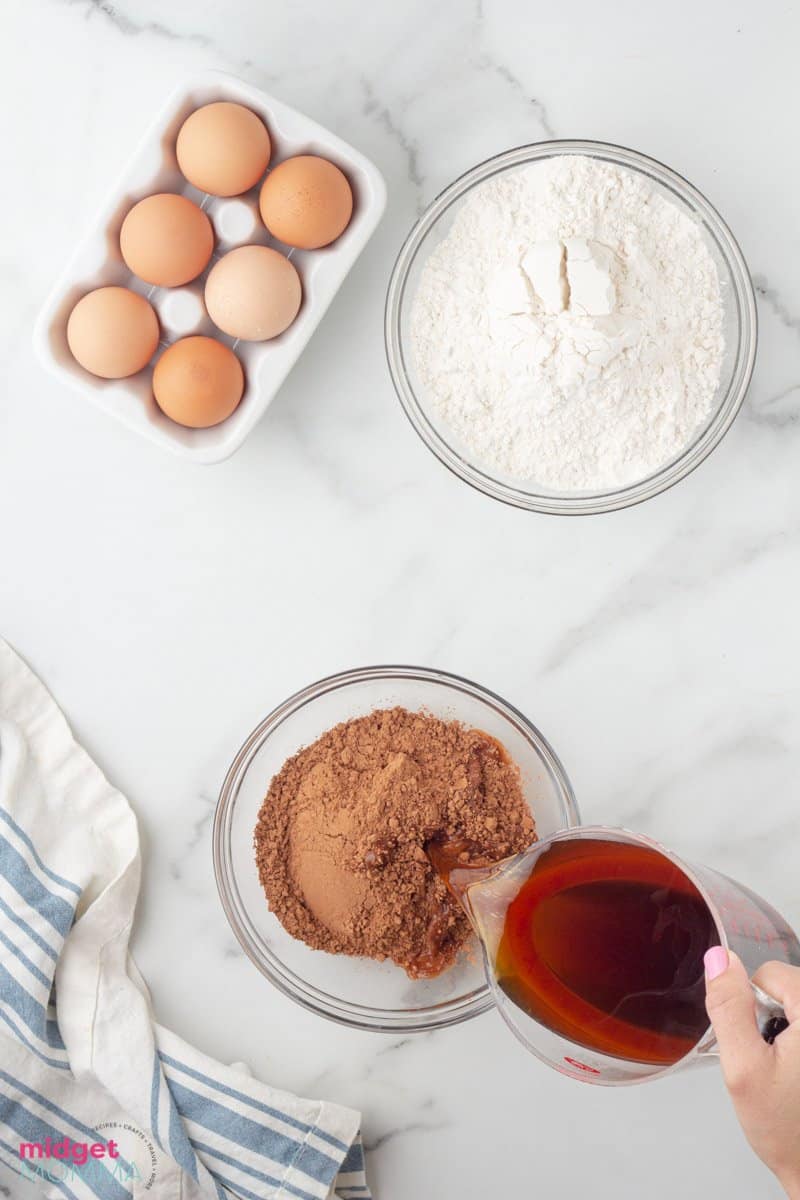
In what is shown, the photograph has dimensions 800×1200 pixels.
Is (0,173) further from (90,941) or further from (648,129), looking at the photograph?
(90,941)

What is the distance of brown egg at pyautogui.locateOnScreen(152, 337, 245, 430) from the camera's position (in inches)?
45.9

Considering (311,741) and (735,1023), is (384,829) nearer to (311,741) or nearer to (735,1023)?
(311,741)

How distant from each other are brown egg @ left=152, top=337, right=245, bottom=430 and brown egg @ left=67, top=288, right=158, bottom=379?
0.04 m

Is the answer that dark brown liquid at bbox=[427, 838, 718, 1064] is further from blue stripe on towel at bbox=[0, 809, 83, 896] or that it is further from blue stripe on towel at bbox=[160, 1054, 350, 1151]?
blue stripe on towel at bbox=[0, 809, 83, 896]

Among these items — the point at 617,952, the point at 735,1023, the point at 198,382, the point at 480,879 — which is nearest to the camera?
the point at 735,1023

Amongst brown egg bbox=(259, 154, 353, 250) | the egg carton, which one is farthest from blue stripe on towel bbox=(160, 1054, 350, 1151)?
brown egg bbox=(259, 154, 353, 250)

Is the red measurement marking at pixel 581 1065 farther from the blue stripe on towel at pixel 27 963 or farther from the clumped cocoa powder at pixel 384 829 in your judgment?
the blue stripe on towel at pixel 27 963

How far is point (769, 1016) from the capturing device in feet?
2.57

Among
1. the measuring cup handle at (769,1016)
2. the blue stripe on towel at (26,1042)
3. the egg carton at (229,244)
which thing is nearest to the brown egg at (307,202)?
the egg carton at (229,244)

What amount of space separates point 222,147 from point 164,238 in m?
0.12

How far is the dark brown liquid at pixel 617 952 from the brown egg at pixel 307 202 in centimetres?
71

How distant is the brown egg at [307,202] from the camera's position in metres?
1.15

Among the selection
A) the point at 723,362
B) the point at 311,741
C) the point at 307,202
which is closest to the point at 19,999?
the point at 311,741

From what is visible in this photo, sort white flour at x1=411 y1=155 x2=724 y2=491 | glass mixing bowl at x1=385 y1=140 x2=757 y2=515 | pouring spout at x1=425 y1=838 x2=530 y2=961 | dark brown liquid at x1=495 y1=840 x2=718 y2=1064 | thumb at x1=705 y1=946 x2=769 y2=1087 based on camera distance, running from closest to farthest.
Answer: thumb at x1=705 y1=946 x2=769 y2=1087, dark brown liquid at x1=495 y1=840 x2=718 y2=1064, pouring spout at x1=425 y1=838 x2=530 y2=961, white flour at x1=411 y1=155 x2=724 y2=491, glass mixing bowl at x1=385 y1=140 x2=757 y2=515
